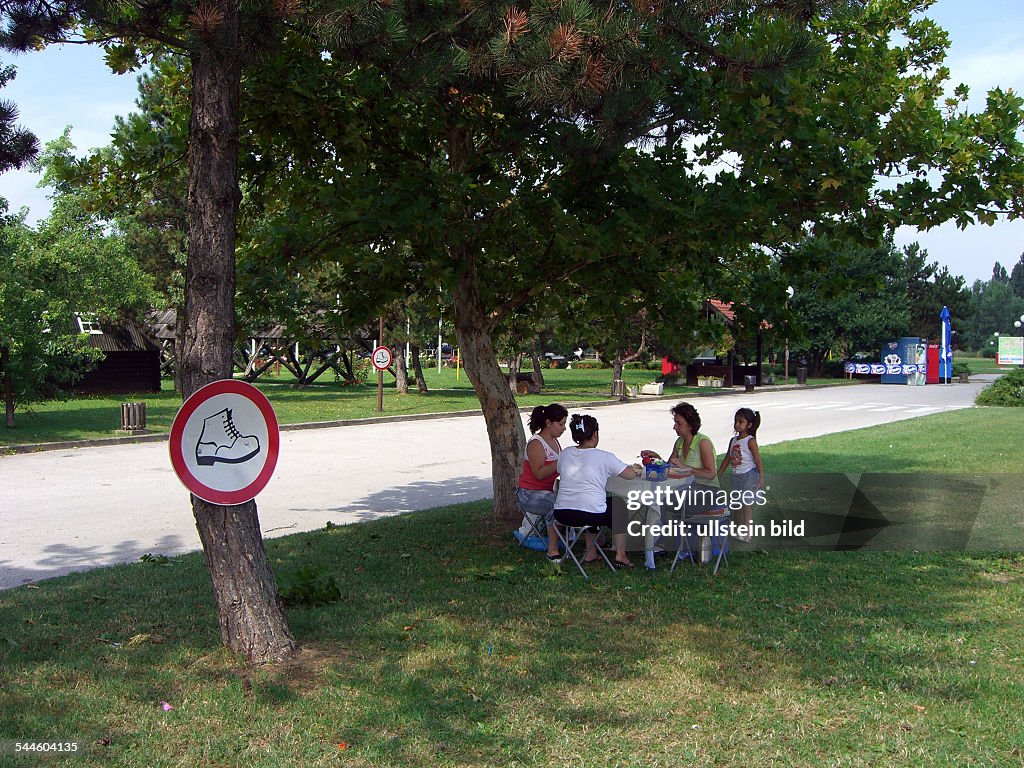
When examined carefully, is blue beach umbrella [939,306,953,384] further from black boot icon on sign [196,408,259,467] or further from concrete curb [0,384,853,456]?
black boot icon on sign [196,408,259,467]

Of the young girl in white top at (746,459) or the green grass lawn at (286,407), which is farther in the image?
the green grass lawn at (286,407)

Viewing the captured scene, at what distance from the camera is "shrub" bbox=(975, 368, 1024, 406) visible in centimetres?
3184

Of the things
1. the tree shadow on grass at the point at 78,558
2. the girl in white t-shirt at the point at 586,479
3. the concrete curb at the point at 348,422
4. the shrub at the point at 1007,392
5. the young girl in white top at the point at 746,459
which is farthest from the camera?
the shrub at the point at 1007,392

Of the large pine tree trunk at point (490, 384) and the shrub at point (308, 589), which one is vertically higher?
the large pine tree trunk at point (490, 384)

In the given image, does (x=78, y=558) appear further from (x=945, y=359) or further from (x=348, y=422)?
(x=945, y=359)

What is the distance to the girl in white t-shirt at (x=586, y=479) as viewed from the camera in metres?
7.78

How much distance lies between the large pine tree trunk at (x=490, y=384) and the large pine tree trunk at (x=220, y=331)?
390 centimetres

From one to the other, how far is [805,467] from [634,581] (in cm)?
855

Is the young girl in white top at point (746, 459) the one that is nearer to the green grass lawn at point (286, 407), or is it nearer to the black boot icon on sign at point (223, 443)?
the black boot icon on sign at point (223, 443)

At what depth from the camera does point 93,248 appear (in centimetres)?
2820

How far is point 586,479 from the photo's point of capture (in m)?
7.83

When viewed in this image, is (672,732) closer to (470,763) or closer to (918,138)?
(470,763)

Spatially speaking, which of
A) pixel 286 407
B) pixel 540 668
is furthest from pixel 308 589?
pixel 286 407

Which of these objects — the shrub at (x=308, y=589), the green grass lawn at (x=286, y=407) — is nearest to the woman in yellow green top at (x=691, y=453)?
the shrub at (x=308, y=589)
